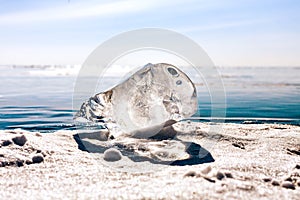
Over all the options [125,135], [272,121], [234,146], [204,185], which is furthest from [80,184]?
[272,121]

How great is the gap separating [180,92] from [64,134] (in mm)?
1295

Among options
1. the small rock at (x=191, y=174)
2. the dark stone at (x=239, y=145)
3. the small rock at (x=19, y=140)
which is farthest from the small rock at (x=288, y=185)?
the small rock at (x=19, y=140)

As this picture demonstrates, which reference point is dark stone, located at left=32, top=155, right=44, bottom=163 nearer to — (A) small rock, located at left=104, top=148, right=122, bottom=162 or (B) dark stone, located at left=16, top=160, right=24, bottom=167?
(B) dark stone, located at left=16, top=160, right=24, bottom=167

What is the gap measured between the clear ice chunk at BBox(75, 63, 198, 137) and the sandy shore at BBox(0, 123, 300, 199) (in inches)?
17.0

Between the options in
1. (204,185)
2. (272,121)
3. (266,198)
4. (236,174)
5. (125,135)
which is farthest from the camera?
(272,121)

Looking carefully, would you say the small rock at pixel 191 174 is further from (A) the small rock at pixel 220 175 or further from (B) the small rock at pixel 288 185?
(B) the small rock at pixel 288 185

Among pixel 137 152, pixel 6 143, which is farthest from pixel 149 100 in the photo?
pixel 6 143

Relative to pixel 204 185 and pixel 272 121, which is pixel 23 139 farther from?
pixel 272 121

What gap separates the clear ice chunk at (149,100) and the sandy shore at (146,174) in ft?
1.42

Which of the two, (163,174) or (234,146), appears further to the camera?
(234,146)

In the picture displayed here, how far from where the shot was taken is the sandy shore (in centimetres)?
188

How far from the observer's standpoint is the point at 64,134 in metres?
3.58

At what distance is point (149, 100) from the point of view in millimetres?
3525

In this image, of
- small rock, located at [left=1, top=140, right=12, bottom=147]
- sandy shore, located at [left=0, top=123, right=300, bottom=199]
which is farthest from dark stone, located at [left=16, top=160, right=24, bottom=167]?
small rock, located at [left=1, top=140, right=12, bottom=147]
